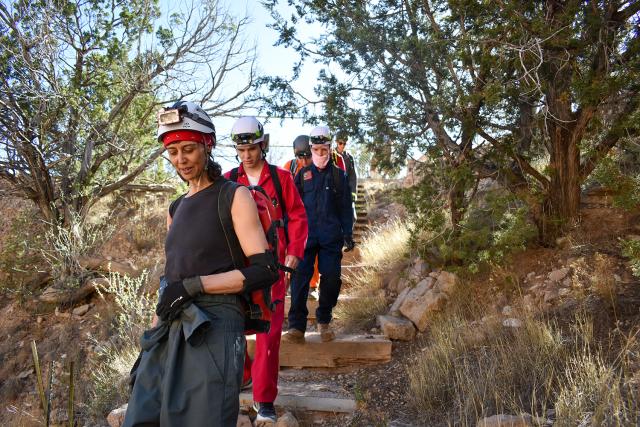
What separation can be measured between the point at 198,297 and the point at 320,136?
3.34 metres

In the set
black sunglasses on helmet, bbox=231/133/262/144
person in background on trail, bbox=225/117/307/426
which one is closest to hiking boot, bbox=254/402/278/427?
person in background on trail, bbox=225/117/307/426

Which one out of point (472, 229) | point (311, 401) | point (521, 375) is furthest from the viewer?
point (472, 229)

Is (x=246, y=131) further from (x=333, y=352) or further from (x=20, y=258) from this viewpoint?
(x=20, y=258)

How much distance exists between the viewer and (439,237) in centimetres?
606

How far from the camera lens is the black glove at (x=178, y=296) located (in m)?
2.27

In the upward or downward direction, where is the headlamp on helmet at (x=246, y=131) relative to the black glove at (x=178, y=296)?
upward

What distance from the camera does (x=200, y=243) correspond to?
7.80ft

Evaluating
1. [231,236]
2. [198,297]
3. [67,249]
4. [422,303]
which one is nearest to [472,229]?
[422,303]

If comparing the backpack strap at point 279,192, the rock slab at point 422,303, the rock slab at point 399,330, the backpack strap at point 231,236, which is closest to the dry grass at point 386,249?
the rock slab at point 422,303

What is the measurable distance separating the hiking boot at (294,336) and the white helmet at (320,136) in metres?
1.93

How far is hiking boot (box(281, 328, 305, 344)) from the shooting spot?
5156 mm

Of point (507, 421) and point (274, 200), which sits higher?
point (274, 200)

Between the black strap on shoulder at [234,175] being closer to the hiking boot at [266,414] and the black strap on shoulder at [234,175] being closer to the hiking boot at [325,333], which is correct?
the hiking boot at [266,414]

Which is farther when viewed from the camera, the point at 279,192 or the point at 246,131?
the point at 279,192
